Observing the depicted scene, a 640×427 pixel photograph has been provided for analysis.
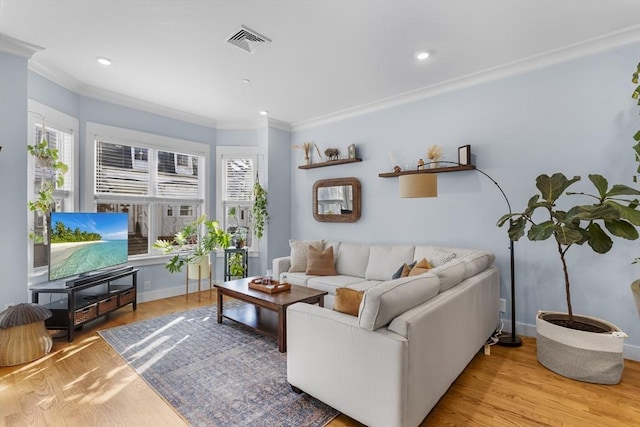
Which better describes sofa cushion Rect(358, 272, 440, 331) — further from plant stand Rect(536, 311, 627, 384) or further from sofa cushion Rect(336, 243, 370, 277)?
sofa cushion Rect(336, 243, 370, 277)

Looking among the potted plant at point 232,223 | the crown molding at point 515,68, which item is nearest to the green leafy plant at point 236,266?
the potted plant at point 232,223

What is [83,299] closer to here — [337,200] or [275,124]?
[337,200]

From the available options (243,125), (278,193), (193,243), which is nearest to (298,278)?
(278,193)

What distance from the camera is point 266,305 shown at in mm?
3035

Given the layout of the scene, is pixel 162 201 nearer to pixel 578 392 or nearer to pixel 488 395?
pixel 488 395

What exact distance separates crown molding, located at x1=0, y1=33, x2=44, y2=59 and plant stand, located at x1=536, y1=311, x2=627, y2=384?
5.23 meters

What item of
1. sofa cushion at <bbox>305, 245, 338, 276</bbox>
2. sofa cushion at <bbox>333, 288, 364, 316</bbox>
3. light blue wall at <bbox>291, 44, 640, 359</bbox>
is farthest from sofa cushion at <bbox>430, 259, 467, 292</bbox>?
sofa cushion at <bbox>305, 245, 338, 276</bbox>

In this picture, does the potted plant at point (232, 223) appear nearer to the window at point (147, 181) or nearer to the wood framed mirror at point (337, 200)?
the window at point (147, 181)

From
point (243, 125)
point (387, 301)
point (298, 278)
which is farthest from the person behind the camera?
point (243, 125)

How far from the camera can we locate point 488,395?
223 centimetres

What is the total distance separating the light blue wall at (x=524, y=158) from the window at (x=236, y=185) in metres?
2.09

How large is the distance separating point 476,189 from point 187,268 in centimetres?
424

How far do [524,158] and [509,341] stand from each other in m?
1.86

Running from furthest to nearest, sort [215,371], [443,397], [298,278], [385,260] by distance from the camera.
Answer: [298,278]
[385,260]
[215,371]
[443,397]
